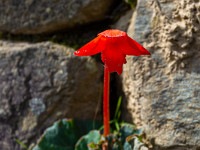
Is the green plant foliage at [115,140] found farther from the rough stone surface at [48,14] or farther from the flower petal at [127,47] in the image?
the rough stone surface at [48,14]

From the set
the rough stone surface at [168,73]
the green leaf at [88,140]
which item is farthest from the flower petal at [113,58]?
the green leaf at [88,140]

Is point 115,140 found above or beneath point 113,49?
beneath

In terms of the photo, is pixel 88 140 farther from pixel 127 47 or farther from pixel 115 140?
pixel 127 47

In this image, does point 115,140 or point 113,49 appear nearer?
Result: point 113,49

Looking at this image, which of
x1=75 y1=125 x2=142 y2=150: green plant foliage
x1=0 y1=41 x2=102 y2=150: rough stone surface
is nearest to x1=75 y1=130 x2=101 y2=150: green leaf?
x1=75 y1=125 x2=142 y2=150: green plant foliage

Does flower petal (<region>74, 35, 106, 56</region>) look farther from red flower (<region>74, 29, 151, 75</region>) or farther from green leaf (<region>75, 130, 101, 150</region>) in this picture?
green leaf (<region>75, 130, 101, 150</region>)

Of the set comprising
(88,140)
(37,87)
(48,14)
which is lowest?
(88,140)

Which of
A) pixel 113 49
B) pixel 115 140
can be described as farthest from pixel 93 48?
pixel 115 140
